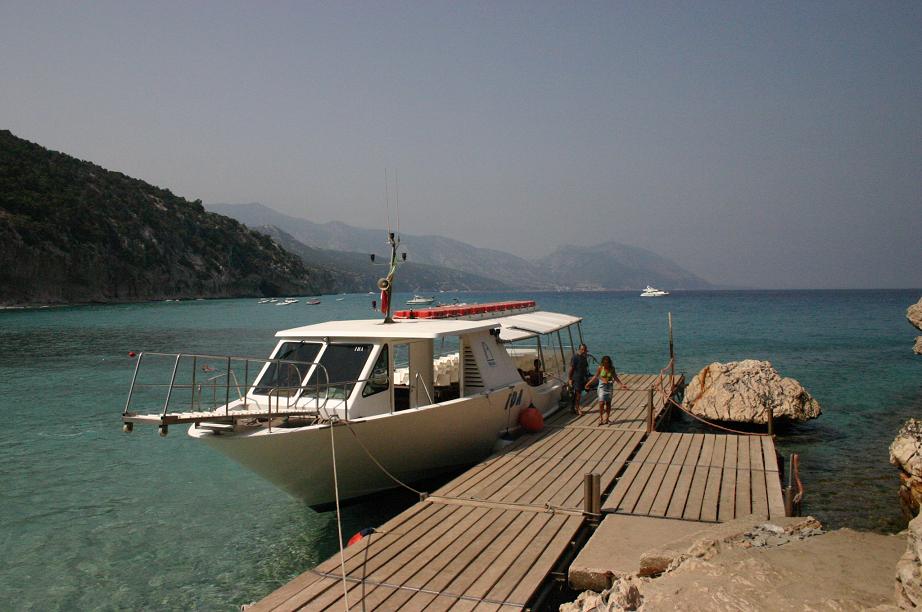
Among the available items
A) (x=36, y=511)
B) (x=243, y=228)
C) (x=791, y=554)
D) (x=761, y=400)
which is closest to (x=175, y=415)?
(x=36, y=511)

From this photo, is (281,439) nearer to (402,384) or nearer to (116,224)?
(402,384)

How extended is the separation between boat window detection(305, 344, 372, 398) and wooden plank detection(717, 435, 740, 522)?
6.19m

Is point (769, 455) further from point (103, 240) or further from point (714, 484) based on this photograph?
point (103, 240)

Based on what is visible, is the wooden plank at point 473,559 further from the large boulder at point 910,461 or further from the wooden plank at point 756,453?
the large boulder at point 910,461

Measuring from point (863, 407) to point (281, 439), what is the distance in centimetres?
2167

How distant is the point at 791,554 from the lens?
5203mm

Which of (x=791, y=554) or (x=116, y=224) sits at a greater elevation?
(x=116, y=224)

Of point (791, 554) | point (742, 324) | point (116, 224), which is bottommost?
point (742, 324)

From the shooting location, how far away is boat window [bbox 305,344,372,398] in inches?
456

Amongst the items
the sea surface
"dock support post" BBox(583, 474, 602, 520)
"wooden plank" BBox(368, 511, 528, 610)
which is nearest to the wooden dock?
"wooden plank" BBox(368, 511, 528, 610)

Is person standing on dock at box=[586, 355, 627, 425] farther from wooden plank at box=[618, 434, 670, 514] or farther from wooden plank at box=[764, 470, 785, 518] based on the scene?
wooden plank at box=[764, 470, 785, 518]

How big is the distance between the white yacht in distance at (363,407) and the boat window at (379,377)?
0.02 m

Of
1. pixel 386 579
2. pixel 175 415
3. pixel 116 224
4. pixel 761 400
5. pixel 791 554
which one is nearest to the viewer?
pixel 791 554

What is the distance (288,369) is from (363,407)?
5.94 feet
